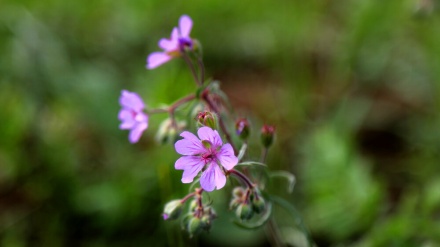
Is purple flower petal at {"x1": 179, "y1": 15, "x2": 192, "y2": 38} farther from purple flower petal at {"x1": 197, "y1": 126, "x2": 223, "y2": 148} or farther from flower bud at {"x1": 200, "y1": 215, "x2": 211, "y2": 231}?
flower bud at {"x1": 200, "y1": 215, "x2": 211, "y2": 231}

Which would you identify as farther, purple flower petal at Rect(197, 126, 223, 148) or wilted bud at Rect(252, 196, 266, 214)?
wilted bud at Rect(252, 196, 266, 214)

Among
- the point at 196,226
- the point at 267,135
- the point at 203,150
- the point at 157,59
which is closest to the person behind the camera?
the point at 203,150

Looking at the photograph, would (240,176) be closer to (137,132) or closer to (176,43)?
(137,132)

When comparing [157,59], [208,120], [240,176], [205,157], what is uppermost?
[157,59]

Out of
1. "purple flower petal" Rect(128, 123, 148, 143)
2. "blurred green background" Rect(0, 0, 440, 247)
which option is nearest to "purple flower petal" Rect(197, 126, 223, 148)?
"purple flower petal" Rect(128, 123, 148, 143)

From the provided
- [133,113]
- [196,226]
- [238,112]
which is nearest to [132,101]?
[133,113]

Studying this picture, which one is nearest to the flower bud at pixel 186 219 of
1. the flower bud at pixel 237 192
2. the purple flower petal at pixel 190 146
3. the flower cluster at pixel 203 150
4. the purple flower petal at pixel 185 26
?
the flower cluster at pixel 203 150

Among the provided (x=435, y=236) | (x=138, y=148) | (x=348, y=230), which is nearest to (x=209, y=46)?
(x=138, y=148)

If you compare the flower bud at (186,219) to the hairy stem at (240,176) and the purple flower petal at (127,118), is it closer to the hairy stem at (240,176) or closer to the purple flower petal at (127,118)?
the hairy stem at (240,176)
